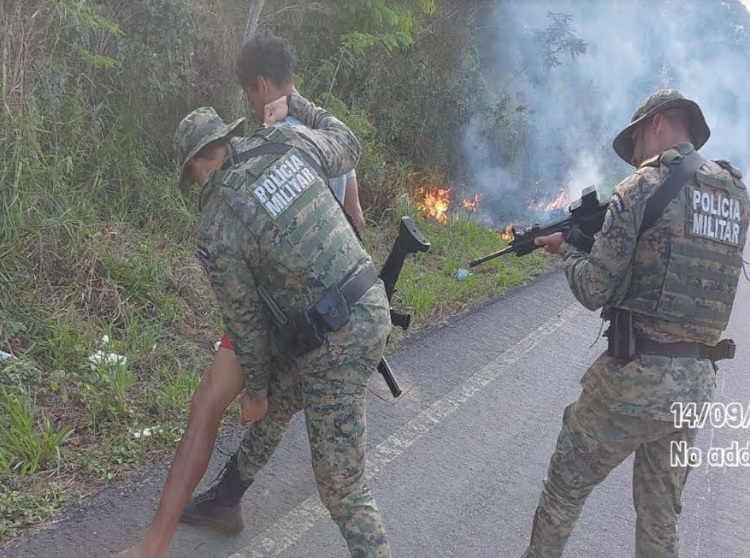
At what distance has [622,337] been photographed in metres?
2.49

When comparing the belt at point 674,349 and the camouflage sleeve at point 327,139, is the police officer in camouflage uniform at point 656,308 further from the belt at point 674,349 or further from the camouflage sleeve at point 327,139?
the camouflage sleeve at point 327,139

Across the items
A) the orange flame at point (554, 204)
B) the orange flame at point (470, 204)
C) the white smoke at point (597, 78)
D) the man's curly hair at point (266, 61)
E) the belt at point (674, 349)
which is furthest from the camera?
the white smoke at point (597, 78)

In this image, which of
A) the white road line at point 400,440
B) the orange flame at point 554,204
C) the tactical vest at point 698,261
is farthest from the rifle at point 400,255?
the orange flame at point 554,204

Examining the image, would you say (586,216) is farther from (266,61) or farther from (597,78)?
(597,78)

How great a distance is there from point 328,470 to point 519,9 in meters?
10.9

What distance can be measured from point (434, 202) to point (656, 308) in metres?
6.59

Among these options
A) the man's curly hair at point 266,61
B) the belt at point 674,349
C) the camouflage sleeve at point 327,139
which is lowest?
the belt at point 674,349

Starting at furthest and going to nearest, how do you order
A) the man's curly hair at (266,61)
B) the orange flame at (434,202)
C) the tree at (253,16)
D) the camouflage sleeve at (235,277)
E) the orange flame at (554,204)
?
the orange flame at (554,204)
the orange flame at (434,202)
the tree at (253,16)
the man's curly hair at (266,61)
the camouflage sleeve at (235,277)

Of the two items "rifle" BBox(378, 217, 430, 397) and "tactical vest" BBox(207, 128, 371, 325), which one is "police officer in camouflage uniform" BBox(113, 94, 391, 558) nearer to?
"tactical vest" BBox(207, 128, 371, 325)

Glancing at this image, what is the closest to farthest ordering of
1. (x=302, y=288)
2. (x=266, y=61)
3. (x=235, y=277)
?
(x=235, y=277)
(x=302, y=288)
(x=266, y=61)

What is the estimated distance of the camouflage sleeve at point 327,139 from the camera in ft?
8.20

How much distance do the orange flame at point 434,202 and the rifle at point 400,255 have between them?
5252 mm

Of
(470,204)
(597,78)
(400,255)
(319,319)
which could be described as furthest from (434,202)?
(597,78)

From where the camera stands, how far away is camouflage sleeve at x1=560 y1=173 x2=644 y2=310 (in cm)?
240
